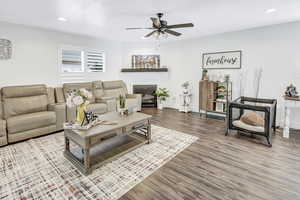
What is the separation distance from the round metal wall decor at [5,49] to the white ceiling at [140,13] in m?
0.48

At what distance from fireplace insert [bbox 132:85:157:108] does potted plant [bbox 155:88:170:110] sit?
0.26 meters

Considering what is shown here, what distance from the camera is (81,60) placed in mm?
5188

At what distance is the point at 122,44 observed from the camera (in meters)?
6.25

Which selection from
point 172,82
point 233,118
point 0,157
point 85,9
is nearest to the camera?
point 0,157

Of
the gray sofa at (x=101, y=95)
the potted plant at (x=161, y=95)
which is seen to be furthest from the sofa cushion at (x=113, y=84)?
the potted plant at (x=161, y=95)

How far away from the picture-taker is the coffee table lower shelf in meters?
2.33

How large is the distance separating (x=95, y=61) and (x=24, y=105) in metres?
2.59

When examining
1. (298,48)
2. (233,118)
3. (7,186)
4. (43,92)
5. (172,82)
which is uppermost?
(298,48)

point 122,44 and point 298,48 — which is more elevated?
point 122,44

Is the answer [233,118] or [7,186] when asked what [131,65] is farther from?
[7,186]

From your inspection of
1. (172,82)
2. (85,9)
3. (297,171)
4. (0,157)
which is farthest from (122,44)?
(297,171)

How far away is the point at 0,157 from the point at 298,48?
20.6ft

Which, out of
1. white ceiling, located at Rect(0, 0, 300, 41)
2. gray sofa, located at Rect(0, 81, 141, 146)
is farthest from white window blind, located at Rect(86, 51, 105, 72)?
white ceiling, located at Rect(0, 0, 300, 41)

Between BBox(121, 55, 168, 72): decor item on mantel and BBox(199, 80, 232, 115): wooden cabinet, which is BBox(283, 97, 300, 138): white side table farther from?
BBox(121, 55, 168, 72): decor item on mantel
